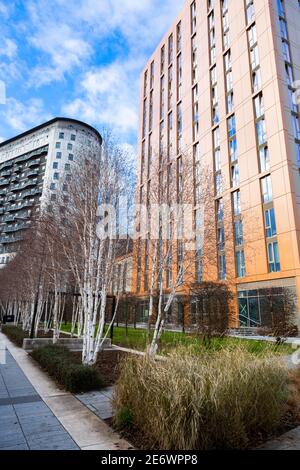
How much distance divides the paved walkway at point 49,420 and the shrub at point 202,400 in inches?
18.7

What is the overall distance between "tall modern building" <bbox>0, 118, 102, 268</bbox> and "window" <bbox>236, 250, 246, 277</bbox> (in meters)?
50.0

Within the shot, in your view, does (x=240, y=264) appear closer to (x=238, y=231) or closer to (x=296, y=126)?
(x=238, y=231)

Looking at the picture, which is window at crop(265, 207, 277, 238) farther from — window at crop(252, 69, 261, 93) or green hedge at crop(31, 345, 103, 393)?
green hedge at crop(31, 345, 103, 393)

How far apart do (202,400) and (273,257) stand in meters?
25.2

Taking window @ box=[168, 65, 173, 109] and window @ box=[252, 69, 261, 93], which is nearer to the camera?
window @ box=[252, 69, 261, 93]

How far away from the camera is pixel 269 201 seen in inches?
1085

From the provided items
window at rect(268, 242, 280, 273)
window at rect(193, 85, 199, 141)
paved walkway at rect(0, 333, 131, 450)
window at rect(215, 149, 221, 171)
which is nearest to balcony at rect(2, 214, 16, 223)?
window at rect(193, 85, 199, 141)

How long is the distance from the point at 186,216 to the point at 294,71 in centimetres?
2728

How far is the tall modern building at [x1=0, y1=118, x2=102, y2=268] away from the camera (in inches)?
2795

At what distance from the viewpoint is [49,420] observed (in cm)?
507

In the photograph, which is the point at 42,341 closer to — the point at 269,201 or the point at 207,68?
the point at 269,201

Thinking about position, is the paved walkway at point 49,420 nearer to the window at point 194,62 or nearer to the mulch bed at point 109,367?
the mulch bed at point 109,367

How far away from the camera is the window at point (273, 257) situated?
86.1 feet
